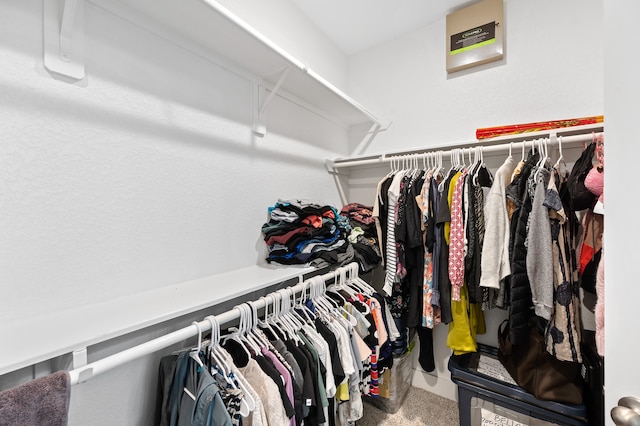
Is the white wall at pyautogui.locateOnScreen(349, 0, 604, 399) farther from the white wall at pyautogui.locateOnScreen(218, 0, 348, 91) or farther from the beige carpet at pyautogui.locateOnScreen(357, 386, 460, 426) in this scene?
the white wall at pyautogui.locateOnScreen(218, 0, 348, 91)

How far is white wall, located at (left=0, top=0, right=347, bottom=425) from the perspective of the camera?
717 millimetres

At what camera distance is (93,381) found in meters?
0.81

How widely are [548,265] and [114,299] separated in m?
1.72

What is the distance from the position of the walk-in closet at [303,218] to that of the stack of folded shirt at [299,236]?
0.04 feet

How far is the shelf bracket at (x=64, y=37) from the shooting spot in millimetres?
760

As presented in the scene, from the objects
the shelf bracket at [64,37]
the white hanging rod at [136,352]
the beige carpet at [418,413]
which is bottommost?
the beige carpet at [418,413]

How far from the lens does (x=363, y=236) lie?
5.82 feet

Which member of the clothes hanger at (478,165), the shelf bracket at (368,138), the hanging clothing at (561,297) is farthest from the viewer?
the shelf bracket at (368,138)

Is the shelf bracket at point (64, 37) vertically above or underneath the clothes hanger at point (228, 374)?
above

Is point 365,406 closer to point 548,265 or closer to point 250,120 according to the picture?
point 548,265

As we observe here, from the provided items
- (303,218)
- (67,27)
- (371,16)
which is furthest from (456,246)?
(67,27)

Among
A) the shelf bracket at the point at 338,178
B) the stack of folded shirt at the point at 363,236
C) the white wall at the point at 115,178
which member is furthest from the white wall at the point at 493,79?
the white wall at the point at 115,178

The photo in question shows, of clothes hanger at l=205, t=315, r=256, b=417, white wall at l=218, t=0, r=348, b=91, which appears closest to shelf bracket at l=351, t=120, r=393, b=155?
white wall at l=218, t=0, r=348, b=91

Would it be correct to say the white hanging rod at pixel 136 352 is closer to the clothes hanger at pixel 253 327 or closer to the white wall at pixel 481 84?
the clothes hanger at pixel 253 327
